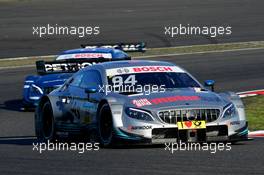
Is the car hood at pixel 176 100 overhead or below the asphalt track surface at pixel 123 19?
below

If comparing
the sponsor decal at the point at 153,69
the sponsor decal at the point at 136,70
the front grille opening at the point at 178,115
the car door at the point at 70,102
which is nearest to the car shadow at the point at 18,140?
the car door at the point at 70,102

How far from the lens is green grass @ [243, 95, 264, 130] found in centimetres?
1518

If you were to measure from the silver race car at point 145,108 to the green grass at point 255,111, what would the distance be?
192 centimetres

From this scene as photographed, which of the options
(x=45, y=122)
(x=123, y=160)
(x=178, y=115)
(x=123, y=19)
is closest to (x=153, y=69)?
(x=178, y=115)

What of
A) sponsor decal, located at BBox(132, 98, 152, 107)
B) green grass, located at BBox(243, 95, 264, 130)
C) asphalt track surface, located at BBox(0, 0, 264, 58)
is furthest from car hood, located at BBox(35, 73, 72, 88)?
asphalt track surface, located at BBox(0, 0, 264, 58)

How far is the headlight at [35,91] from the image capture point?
19.4 m

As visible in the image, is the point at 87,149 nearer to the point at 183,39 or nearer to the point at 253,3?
the point at 183,39

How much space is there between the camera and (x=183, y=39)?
34.6 meters

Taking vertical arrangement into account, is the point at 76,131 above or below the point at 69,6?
below

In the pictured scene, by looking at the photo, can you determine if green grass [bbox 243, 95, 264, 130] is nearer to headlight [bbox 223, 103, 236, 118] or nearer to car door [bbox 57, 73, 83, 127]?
headlight [bbox 223, 103, 236, 118]

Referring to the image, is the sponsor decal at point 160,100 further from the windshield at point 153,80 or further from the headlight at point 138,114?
the windshield at point 153,80

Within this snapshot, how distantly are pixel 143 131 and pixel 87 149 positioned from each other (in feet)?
2.41

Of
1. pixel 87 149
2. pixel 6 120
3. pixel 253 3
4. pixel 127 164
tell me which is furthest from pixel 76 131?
pixel 253 3

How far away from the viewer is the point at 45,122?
46.8ft
